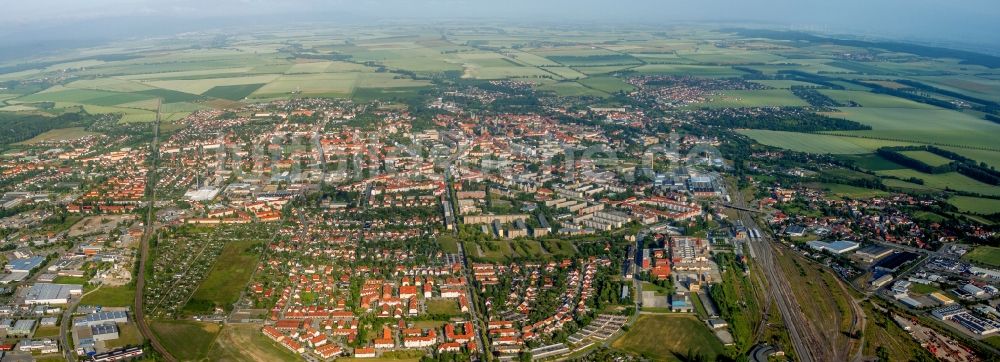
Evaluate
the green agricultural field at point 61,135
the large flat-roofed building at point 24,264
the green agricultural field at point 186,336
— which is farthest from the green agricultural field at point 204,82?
the green agricultural field at point 186,336

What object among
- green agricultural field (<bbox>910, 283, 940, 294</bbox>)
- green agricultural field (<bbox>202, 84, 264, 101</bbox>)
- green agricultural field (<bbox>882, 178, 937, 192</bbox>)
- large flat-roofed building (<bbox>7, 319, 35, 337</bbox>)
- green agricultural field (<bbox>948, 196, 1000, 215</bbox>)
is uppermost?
green agricultural field (<bbox>202, 84, 264, 101</bbox>)

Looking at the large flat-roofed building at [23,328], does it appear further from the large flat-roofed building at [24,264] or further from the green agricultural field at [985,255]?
the green agricultural field at [985,255]

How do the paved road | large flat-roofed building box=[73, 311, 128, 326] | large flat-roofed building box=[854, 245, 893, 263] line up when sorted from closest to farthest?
the paved road, large flat-roofed building box=[73, 311, 128, 326], large flat-roofed building box=[854, 245, 893, 263]

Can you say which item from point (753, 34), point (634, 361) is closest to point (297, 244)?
point (634, 361)

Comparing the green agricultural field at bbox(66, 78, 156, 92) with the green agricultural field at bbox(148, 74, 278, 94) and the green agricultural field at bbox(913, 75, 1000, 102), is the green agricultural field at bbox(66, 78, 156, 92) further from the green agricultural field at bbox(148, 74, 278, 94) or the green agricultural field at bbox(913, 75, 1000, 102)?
the green agricultural field at bbox(913, 75, 1000, 102)

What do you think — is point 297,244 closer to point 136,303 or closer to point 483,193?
point 136,303

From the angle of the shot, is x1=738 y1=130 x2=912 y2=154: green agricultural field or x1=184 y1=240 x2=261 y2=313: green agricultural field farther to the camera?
x1=738 y1=130 x2=912 y2=154: green agricultural field

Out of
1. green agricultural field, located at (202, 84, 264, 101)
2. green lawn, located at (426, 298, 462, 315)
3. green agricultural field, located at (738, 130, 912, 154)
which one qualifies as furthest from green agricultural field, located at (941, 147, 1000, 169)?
green agricultural field, located at (202, 84, 264, 101)
